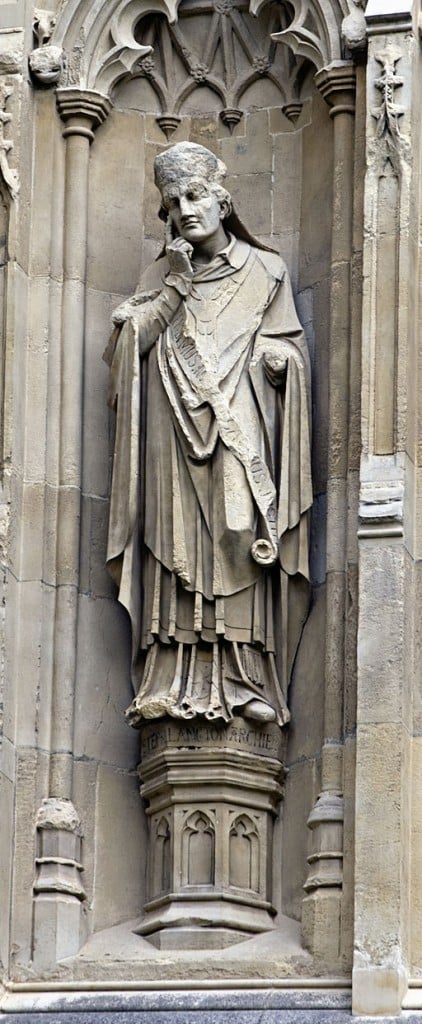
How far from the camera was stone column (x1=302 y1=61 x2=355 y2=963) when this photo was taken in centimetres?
1554

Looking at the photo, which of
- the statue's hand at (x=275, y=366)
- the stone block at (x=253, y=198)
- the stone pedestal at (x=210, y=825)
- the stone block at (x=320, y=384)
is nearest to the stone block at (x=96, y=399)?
the stone block at (x=253, y=198)

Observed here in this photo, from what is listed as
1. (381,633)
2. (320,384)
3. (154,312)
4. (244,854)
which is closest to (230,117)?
(154,312)

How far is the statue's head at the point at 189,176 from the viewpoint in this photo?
16.3 m

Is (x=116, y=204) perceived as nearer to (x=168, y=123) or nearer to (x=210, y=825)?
(x=168, y=123)

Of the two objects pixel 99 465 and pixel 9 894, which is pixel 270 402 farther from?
pixel 9 894

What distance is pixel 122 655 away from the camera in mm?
16406

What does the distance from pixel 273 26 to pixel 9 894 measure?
13.7 feet

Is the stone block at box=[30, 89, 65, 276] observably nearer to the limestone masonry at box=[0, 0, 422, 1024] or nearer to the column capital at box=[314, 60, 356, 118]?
the limestone masonry at box=[0, 0, 422, 1024]

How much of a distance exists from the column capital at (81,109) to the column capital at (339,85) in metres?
1.03

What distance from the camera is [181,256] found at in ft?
53.3

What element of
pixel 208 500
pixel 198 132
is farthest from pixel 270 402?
pixel 198 132

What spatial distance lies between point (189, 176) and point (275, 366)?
0.93m

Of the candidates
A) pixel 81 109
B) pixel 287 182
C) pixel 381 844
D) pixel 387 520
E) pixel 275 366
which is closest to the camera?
pixel 381 844

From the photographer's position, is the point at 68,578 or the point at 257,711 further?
the point at 68,578
